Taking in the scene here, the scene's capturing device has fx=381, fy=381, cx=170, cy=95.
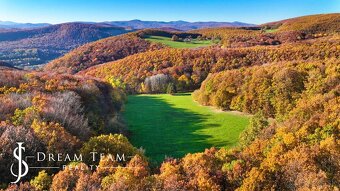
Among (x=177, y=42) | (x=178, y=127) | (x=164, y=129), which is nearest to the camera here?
(x=164, y=129)

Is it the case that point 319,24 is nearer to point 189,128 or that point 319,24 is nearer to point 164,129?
point 189,128

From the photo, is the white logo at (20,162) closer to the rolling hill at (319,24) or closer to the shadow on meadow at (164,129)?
the shadow on meadow at (164,129)

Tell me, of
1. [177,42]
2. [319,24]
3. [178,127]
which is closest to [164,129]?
[178,127]

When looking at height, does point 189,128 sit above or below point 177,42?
below

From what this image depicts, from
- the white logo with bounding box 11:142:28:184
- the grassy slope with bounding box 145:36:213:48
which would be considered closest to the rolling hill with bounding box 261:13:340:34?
the grassy slope with bounding box 145:36:213:48

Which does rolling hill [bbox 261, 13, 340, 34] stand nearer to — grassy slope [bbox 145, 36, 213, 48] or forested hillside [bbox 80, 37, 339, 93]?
grassy slope [bbox 145, 36, 213, 48]

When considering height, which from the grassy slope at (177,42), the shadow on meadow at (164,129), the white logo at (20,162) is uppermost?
the white logo at (20,162)

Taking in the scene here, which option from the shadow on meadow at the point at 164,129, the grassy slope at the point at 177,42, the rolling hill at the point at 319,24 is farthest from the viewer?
the grassy slope at the point at 177,42

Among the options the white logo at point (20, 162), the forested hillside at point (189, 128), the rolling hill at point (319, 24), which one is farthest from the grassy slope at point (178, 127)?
the rolling hill at point (319, 24)
